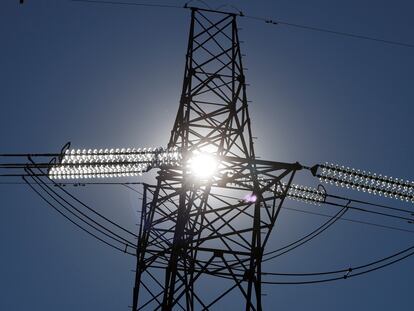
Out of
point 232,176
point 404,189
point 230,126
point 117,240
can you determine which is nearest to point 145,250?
point 117,240

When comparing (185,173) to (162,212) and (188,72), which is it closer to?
(162,212)

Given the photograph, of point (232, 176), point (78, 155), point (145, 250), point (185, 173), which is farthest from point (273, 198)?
point (78, 155)

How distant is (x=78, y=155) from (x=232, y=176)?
Result: 4.35 meters

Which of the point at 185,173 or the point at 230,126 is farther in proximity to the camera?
the point at 230,126

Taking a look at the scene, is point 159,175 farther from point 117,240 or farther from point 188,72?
point 188,72

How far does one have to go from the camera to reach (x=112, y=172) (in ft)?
57.6

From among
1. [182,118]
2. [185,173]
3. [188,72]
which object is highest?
[188,72]

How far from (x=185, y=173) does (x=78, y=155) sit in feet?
9.92

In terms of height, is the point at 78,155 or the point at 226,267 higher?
the point at 78,155

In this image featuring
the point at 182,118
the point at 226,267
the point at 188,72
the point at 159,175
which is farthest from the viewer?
the point at 188,72

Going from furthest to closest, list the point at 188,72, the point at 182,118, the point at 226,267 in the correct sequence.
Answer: the point at 188,72, the point at 182,118, the point at 226,267

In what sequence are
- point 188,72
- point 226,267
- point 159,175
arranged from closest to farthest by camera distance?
point 226,267 < point 159,175 < point 188,72

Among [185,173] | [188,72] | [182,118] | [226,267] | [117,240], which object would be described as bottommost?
[226,267]

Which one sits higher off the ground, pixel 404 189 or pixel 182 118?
pixel 182 118
